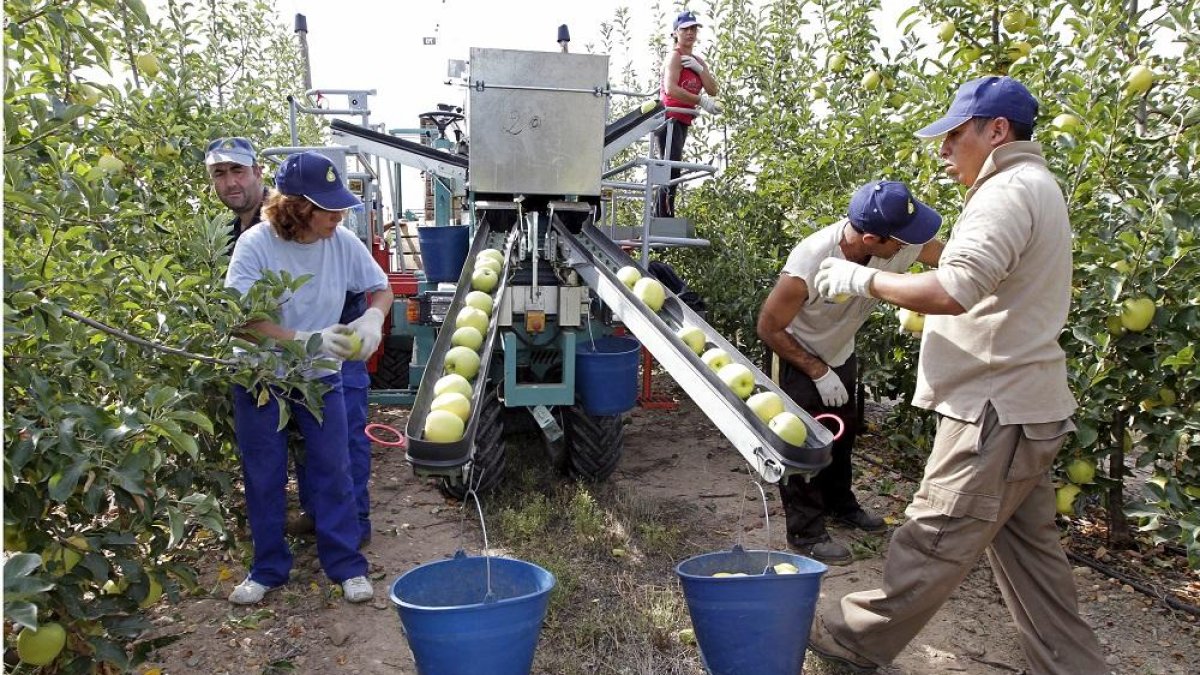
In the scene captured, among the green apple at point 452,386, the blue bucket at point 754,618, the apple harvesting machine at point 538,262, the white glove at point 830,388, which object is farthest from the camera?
→ the apple harvesting machine at point 538,262

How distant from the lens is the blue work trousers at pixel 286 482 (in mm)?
3533

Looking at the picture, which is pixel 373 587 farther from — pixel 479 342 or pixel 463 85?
pixel 463 85

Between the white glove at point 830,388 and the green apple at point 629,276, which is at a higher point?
the green apple at point 629,276

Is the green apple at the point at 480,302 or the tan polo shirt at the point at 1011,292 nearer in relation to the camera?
the tan polo shirt at the point at 1011,292

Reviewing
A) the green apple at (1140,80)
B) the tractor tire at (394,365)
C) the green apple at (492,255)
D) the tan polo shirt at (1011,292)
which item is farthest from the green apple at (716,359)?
the tractor tire at (394,365)

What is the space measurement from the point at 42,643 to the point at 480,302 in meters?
2.38

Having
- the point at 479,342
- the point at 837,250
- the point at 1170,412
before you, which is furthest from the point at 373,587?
the point at 1170,412

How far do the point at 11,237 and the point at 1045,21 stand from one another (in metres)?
4.24

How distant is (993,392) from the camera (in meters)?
2.73

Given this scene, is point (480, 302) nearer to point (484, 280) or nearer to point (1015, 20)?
point (484, 280)

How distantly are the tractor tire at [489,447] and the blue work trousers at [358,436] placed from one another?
1.42ft

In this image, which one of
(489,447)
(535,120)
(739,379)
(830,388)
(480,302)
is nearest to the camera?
(739,379)

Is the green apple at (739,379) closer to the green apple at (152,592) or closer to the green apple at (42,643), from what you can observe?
the green apple at (152,592)

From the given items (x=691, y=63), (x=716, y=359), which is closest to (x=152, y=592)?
(x=716, y=359)
